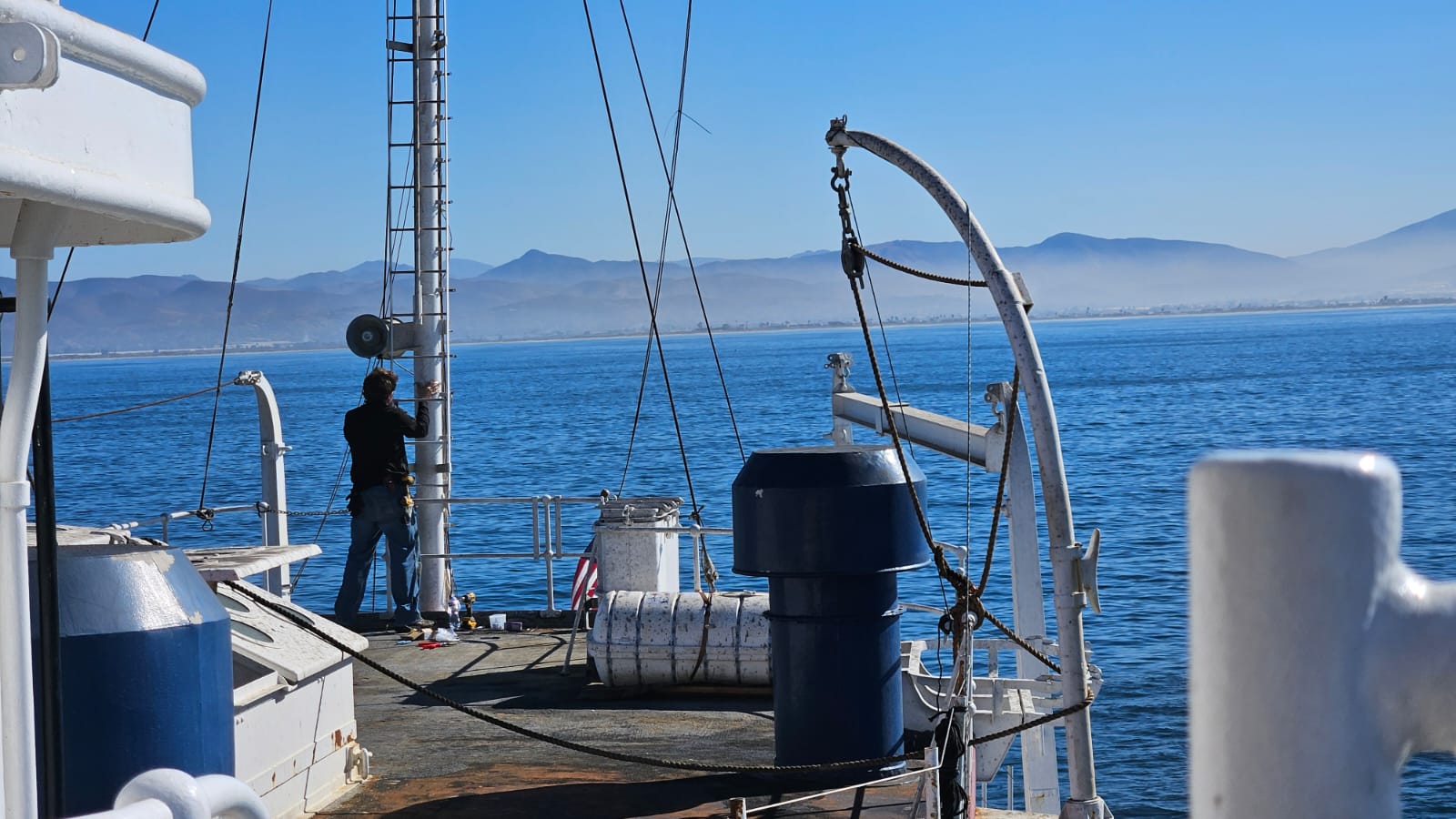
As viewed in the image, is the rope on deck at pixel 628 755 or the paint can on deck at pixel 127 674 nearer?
the paint can on deck at pixel 127 674

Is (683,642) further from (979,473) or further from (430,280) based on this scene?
(979,473)

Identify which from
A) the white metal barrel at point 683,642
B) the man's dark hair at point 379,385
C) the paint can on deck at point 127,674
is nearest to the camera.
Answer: the paint can on deck at point 127,674

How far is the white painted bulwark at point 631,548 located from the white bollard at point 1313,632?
31.0ft

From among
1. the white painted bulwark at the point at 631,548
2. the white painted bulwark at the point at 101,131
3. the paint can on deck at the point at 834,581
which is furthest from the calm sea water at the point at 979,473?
the white painted bulwark at the point at 101,131

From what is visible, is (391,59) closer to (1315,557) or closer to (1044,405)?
(1044,405)

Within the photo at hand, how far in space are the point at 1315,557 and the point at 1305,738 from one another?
0.45ft

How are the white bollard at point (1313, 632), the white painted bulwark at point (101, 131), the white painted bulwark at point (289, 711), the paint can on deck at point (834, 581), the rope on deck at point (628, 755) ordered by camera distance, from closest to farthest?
the white bollard at point (1313, 632)
the white painted bulwark at point (101, 131)
the rope on deck at point (628, 755)
the white painted bulwark at point (289, 711)
the paint can on deck at point (834, 581)

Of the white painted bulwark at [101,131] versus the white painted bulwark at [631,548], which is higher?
the white painted bulwark at [101,131]

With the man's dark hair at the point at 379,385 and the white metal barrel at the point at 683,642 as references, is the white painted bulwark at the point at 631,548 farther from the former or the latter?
the man's dark hair at the point at 379,385

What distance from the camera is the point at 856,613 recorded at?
22.2 feet

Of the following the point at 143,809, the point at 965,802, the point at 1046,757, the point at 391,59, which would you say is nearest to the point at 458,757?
the point at 965,802

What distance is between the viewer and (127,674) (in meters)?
4.31

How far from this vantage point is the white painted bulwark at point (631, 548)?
10.7 meters

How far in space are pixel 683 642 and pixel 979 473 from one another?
46.9 metres
